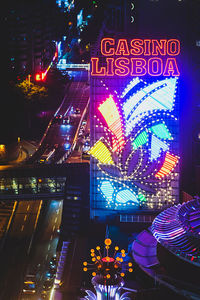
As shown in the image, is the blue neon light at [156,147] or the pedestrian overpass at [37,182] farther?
the pedestrian overpass at [37,182]

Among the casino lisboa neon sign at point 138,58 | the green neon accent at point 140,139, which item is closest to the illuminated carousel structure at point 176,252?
the green neon accent at point 140,139

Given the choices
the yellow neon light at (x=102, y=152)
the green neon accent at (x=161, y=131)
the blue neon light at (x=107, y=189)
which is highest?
the green neon accent at (x=161, y=131)

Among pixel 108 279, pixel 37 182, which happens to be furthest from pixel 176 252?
pixel 37 182

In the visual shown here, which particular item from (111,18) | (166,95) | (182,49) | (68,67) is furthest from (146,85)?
(68,67)

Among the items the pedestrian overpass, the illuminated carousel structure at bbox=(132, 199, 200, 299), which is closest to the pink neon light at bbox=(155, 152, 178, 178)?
the illuminated carousel structure at bbox=(132, 199, 200, 299)

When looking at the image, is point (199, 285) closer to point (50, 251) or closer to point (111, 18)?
point (50, 251)

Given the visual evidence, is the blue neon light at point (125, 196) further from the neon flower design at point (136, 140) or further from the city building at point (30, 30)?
the city building at point (30, 30)

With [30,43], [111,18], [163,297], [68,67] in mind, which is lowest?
[163,297]

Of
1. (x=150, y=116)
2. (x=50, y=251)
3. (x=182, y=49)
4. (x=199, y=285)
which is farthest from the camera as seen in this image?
(x=50, y=251)
